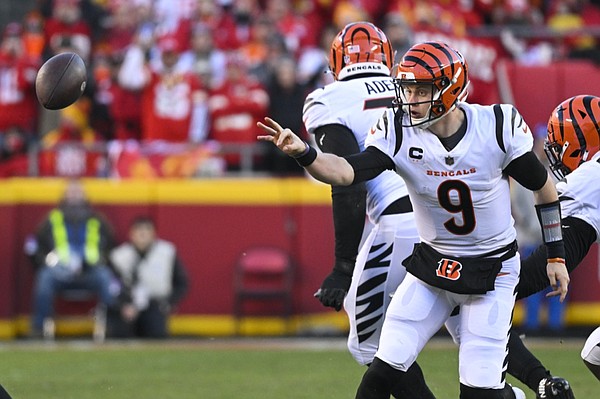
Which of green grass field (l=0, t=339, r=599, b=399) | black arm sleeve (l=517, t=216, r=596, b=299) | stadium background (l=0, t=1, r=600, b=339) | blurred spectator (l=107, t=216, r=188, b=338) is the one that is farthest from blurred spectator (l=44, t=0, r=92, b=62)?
black arm sleeve (l=517, t=216, r=596, b=299)

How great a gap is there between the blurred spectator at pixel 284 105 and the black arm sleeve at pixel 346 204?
5761 millimetres

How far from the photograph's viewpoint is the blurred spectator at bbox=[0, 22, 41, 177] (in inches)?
478

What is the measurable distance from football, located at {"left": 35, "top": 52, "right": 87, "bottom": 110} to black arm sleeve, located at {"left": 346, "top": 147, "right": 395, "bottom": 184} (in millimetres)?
1598

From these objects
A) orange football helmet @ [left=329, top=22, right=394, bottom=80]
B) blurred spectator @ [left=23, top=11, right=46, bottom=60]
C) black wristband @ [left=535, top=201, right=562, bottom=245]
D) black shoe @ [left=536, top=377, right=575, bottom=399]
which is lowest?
black shoe @ [left=536, top=377, right=575, bottom=399]

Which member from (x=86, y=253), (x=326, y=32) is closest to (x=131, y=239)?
(x=86, y=253)

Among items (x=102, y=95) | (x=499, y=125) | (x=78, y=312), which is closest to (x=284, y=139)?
(x=499, y=125)

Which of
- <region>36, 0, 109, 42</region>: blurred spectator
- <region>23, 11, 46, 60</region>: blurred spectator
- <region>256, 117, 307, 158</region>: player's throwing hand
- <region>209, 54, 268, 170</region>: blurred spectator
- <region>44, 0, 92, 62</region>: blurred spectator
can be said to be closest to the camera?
<region>256, 117, 307, 158</region>: player's throwing hand

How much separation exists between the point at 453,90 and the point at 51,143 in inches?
290

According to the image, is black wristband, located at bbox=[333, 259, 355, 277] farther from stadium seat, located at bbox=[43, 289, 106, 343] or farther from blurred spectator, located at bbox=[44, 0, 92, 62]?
blurred spectator, located at bbox=[44, 0, 92, 62]

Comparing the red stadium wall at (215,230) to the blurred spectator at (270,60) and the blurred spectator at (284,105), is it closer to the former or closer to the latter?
the blurred spectator at (284,105)

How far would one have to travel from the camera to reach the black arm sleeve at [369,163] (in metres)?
5.15

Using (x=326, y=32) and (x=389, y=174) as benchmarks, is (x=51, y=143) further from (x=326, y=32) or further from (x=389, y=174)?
(x=389, y=174)

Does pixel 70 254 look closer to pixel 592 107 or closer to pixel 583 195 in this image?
pixel 592 107

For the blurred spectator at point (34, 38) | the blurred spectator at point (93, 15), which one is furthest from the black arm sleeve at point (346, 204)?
the blurred spectator at point (93, 15)
